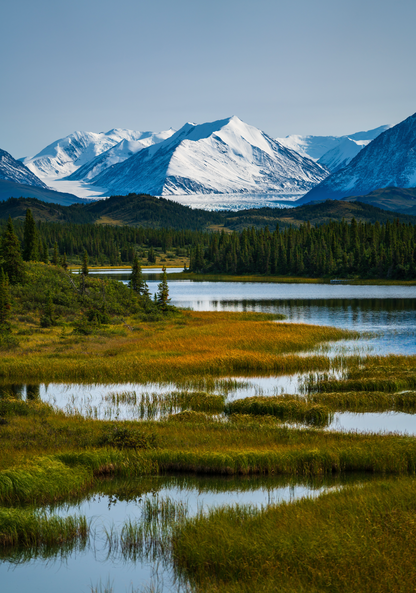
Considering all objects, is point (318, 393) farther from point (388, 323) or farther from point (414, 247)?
point (414, 247)

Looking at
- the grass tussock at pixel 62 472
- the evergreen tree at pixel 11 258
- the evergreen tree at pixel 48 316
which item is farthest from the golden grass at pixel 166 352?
the grass tussock at pixel 62 472

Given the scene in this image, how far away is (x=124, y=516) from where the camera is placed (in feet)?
48.7

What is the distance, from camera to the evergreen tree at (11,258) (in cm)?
6012

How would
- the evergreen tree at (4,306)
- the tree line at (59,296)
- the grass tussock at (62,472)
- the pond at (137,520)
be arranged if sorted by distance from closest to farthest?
the pond at (137,520) → the grass tussock at (62,472) → the evergreen tree at (4,306) → the tree line at (59,296)

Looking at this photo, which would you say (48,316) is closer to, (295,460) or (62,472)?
(62,472)

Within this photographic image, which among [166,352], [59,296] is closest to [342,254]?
[59,296]

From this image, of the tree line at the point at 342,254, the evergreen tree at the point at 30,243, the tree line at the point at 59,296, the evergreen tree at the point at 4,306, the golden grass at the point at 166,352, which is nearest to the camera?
the golden grass at the point at 166,352

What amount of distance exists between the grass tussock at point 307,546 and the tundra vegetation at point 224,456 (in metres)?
0.03

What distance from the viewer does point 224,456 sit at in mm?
18328

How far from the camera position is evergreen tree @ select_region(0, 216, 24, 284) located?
6012 centimetres

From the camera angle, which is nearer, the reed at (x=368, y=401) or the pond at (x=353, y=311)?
the reed at (x=368, y=401)

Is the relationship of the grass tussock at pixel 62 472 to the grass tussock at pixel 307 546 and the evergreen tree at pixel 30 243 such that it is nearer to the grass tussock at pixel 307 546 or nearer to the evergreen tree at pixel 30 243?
the grass tussock at pixel 307 546

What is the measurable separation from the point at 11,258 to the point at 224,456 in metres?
50.2

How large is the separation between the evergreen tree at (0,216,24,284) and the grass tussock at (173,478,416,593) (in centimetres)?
5205
